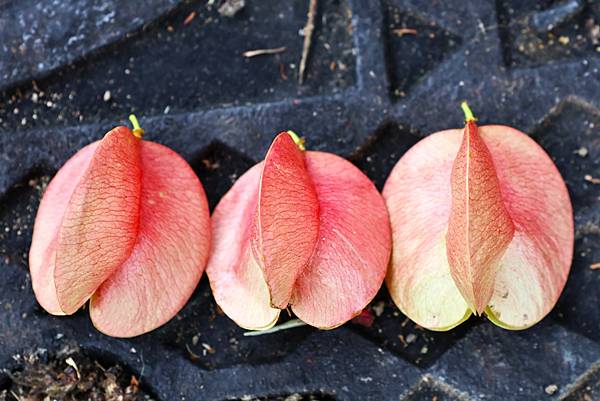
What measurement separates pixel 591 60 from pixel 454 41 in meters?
0.20

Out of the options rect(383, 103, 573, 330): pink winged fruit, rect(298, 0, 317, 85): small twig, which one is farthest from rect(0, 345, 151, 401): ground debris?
rect(298, 0, 317, 85): small twig

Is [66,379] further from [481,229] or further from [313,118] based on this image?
[481,229]

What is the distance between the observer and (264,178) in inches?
37.1

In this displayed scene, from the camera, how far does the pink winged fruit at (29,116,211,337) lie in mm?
951

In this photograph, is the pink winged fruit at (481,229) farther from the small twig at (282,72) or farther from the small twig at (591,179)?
the small twig at (282,72)

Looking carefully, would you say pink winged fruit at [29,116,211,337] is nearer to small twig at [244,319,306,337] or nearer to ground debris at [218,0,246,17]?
small twig at [244,319,306,337]

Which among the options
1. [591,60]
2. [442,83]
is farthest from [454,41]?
[591,60]

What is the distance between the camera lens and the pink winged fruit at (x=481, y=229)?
3.07 feet

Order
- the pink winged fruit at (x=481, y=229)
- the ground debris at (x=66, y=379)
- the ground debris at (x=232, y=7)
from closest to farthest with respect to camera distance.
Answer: the pink winged fruit at (x=481, y=229)
the ground debris at (x=66, y=379)
the ground debris at (x=232, y=7)

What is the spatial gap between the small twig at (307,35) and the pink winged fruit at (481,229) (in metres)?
0.23

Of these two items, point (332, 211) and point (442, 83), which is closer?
point (332, 211)

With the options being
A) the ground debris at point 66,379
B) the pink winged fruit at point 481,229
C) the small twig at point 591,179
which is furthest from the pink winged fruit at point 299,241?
the small twig at point 591,179

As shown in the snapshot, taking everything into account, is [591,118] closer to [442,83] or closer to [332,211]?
[442,83]

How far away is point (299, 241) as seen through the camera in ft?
3.19
